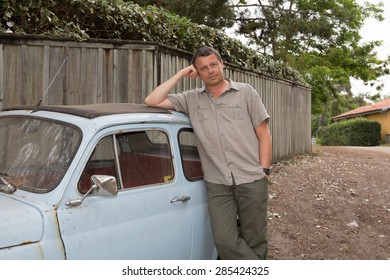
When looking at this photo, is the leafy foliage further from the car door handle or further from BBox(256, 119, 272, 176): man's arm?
the car door handle

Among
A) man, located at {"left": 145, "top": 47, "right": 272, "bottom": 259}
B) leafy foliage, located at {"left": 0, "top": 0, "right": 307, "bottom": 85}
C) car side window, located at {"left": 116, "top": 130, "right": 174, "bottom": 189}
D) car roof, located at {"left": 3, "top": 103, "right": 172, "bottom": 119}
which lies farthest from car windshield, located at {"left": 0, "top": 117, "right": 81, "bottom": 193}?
leafy foliage, located at {"left": 0, "top": 0, "right": 307, "bottom": 85}

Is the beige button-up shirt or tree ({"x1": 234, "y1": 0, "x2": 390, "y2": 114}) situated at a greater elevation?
tree ({"x1": 234, "y1": 0, "x2": 390, "y2": 114})

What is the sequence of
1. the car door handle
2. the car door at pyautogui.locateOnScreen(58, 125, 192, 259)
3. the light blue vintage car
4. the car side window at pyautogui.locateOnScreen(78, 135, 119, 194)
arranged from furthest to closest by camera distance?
the car door handle < the car side window at pyautogui.locateOnScreen(78, 135, 119, 194) < the car door at pyautogui.locateOnScreen(58, 125, 192, 259) < the light blue vintage car

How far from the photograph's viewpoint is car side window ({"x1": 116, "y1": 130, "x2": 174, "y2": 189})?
2805 mm

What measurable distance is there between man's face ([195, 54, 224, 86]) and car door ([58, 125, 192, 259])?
0.61m

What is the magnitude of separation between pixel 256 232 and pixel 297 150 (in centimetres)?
1063

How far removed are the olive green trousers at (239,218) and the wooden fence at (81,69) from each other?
2559 millimetres

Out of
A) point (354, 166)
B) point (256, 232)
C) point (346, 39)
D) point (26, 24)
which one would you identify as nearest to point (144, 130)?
point (256, 232)

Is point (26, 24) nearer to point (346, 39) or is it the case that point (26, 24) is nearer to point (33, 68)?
point (33, 68)

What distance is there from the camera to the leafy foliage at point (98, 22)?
5.08 meters

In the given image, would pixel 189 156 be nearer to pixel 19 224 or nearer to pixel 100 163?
pixel 100 163

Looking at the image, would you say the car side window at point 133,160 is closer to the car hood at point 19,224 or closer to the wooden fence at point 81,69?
the car hood at point 19,224

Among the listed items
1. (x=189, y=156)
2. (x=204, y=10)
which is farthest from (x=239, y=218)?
(x=204, y=10)
